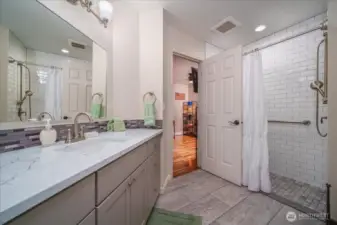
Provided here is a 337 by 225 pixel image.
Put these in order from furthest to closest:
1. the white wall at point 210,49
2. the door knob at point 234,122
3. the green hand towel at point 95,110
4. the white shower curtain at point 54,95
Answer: the white wall at point 210,49 → the door knob at point 234,122 → the green hand towel at point 95,110 → the white shower curtain at point 54,95

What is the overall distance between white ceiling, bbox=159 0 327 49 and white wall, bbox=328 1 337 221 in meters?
0.65

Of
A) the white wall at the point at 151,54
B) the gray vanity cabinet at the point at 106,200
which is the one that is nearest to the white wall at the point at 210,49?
the white wall at the point at 151,54

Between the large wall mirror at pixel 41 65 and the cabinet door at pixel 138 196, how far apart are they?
79cm

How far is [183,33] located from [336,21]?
5.92 feet

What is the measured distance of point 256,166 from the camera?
2025 mm

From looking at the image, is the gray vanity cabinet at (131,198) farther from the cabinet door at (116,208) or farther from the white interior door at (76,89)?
the white interior door at (76,89)

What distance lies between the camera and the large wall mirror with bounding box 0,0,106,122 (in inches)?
36.1

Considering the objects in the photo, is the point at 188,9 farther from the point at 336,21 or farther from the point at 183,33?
the point at 336,21

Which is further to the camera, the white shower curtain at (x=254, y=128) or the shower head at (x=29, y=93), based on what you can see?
the white shower curtain at (x=254, y=128)

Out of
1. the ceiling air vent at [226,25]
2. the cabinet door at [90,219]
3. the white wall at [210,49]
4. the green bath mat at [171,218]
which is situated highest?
the ceiling air vent at [226,25]

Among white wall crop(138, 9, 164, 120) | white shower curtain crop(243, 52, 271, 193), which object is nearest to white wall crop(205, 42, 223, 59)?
white shower curtain crop(243, 52, 271, 193)

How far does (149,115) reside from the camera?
6.47ft

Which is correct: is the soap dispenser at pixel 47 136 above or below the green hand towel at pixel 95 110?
below

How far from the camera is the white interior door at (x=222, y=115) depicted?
2206 millimetres
